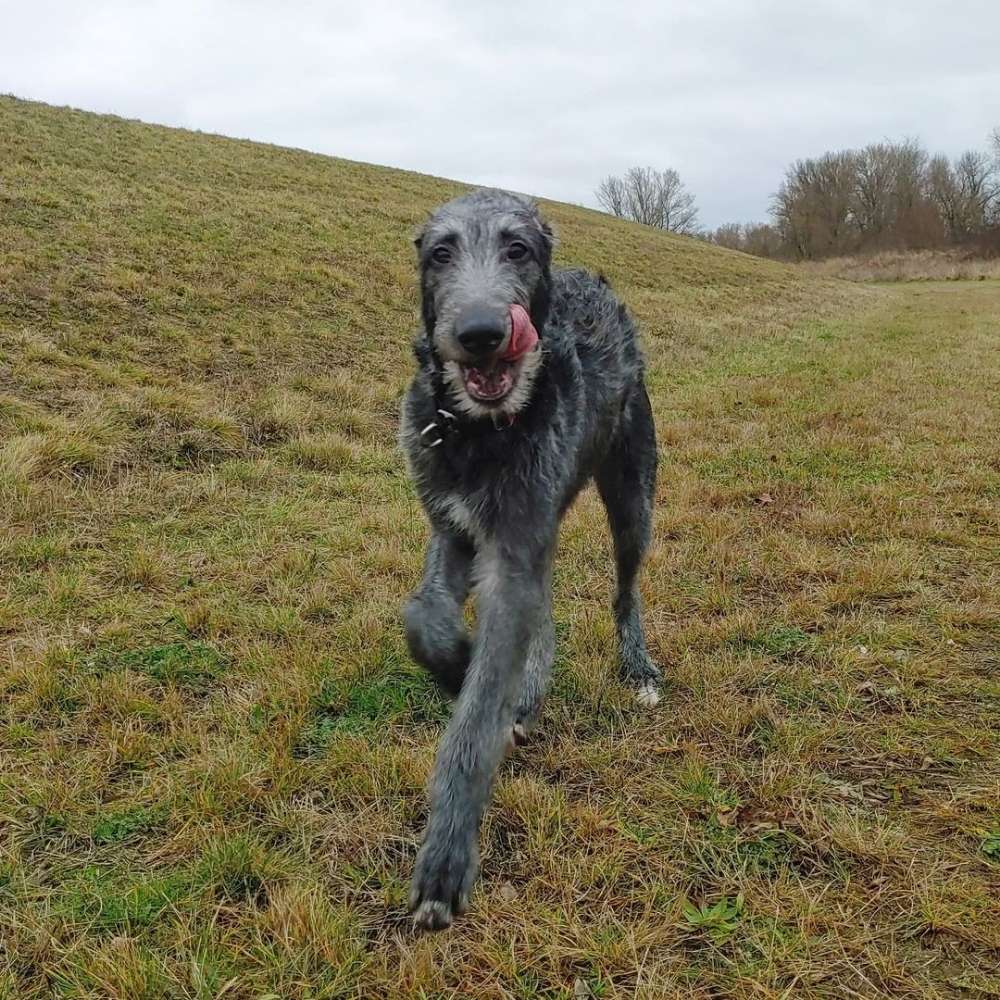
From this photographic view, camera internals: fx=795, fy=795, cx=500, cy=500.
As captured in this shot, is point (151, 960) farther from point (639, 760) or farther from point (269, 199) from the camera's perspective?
point (269, 199)

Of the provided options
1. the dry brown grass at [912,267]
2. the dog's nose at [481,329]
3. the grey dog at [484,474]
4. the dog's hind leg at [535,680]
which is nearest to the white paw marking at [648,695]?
the grey dog at [484,474]

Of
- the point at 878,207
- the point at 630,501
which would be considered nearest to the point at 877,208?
the point at 878,207

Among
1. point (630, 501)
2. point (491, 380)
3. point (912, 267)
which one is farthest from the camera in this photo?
point (912, 267)

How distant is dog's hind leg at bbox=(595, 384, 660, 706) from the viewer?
3846 millimetres

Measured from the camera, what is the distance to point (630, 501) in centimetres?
399

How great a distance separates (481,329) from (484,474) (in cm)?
56

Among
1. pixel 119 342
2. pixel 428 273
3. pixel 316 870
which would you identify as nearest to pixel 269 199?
pixel 119 342

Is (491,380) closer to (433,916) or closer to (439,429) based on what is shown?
(439,429)

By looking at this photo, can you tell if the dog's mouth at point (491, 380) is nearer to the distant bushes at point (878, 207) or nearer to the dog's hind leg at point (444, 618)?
the dog's hind leg at point (444, 618)

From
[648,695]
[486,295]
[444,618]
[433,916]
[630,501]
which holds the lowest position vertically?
[433,916]

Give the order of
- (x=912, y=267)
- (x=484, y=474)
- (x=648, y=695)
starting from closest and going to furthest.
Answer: (x=484, y=474) → (x=648, y=695) → (x=912, y=267)

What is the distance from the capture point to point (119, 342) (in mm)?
8383

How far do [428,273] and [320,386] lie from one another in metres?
5.84

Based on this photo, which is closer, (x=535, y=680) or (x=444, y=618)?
(x=444, y=618)
